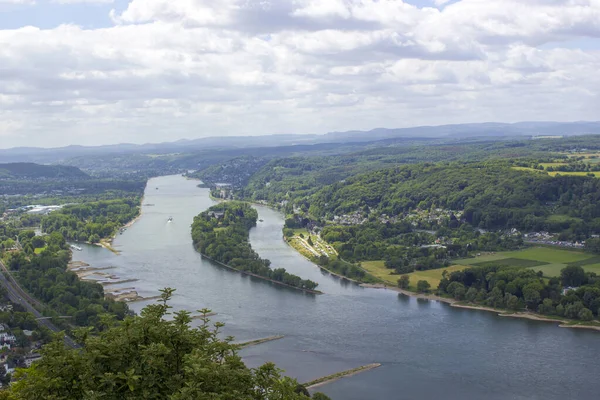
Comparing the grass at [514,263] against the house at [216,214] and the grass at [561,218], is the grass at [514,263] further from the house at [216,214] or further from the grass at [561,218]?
the house at [216,214]

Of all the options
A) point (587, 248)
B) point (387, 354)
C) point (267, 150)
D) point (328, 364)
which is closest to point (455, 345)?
point (387, 354)

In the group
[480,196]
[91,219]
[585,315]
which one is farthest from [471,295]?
[91,219]

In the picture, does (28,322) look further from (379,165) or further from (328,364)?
(379,165)

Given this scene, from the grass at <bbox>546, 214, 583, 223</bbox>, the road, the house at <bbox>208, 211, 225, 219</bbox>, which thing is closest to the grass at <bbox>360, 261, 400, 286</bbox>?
the grass at <bbox>546, 214, 583, 223</bbox>

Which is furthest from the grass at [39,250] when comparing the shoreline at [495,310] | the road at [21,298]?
the shoreline at [495,310]

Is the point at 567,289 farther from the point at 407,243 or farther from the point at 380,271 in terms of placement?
the point at 407,243

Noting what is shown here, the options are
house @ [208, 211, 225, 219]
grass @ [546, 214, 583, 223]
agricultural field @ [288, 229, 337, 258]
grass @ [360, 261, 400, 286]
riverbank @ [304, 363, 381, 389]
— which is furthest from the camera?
house @ [208, 211, 225, 219]

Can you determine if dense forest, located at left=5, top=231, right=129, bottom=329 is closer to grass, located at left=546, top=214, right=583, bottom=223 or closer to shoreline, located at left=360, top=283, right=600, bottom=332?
shoreline, located at left=360, top=283, right=600, bottom=332
